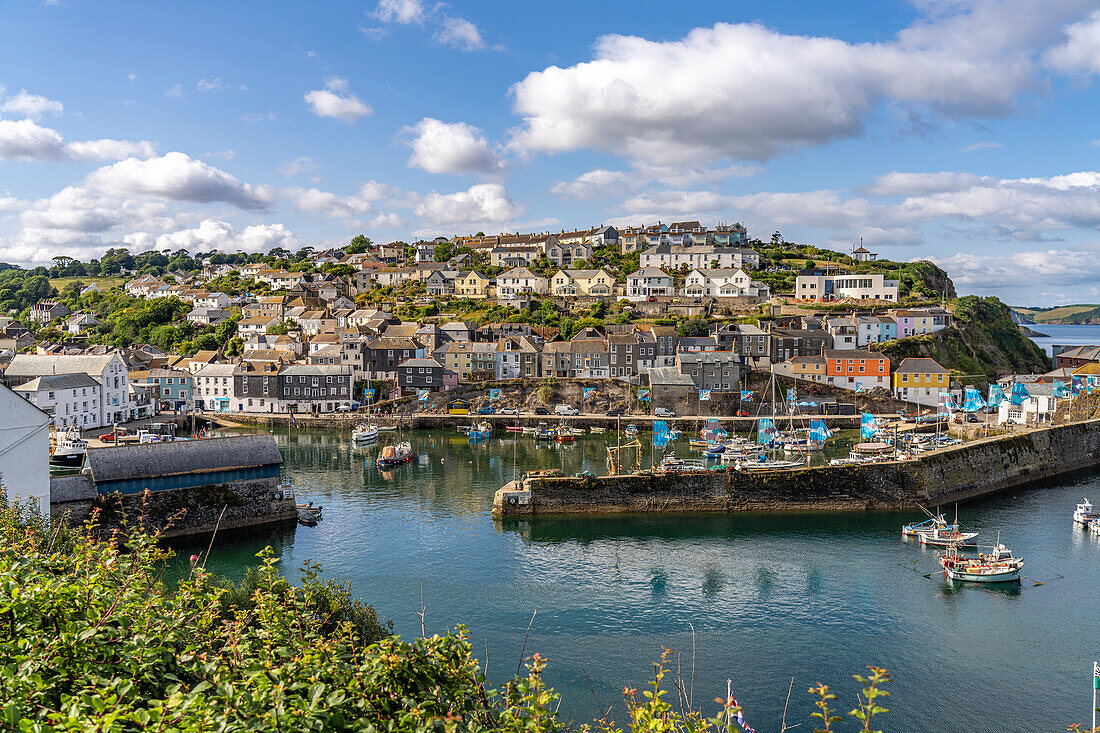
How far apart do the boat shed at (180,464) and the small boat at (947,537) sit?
21375 millimetres

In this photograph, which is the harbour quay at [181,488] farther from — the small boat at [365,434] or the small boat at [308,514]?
the small boat at [365,434]

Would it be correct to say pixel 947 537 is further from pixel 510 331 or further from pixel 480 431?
pixel 510 331

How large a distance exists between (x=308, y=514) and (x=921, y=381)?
4229 cm

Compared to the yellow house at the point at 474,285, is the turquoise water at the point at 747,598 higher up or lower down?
lower down

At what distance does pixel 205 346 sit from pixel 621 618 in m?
59.4

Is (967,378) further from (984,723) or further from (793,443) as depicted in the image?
(984,723)

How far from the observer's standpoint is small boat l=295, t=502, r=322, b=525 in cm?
2347

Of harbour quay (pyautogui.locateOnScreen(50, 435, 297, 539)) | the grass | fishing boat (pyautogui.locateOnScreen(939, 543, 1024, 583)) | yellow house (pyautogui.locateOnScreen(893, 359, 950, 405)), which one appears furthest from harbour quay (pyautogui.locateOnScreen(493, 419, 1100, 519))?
the grass

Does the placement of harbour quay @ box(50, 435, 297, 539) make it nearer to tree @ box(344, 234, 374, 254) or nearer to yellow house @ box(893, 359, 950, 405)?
yellow house @ box(893, 359, 950, 405)

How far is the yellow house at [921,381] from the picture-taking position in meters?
47.3

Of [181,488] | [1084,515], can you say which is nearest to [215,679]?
[181,488]

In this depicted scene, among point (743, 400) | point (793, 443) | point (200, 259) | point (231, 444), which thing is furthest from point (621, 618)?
point (200, 259)

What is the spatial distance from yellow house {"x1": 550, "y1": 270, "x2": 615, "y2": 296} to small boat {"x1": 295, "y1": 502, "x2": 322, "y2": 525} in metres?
49.2

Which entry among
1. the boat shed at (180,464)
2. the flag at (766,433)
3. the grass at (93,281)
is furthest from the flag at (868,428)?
the grass at (93,281)
